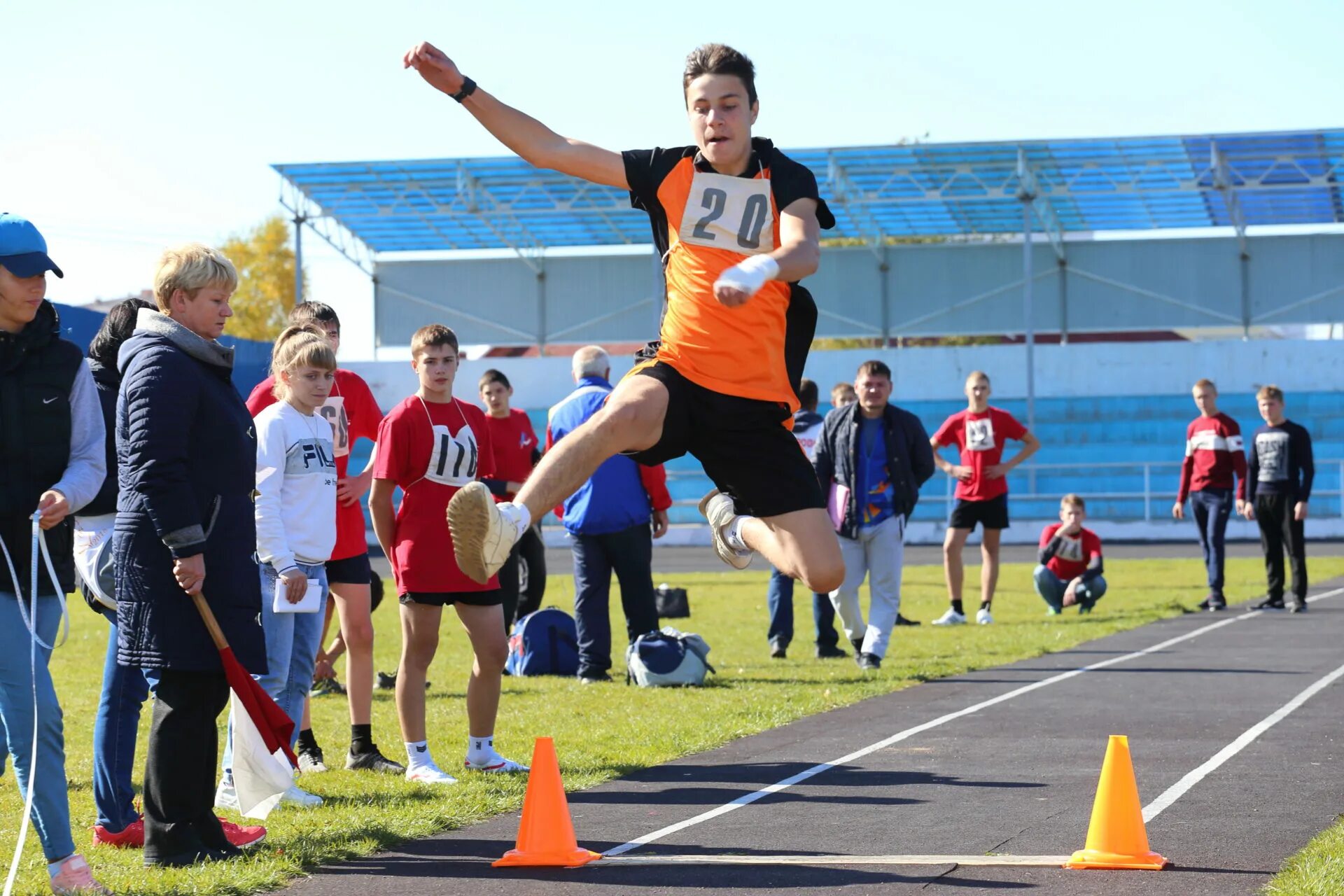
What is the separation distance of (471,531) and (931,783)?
3.07 m

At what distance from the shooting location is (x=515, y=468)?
40.5ft

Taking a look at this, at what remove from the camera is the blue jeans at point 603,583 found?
37.9 feet

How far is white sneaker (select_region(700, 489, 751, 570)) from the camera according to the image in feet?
21.7

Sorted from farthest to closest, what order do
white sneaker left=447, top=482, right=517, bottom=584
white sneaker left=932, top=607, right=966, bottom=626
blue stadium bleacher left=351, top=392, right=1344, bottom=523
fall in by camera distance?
blue stadium bleacher left=351, top=392, right=1344, bottom=523 < white sneaker left=932, top=607, right=966, bottom=626 < white sneaker left=447, top=482, right=517, bottom=584

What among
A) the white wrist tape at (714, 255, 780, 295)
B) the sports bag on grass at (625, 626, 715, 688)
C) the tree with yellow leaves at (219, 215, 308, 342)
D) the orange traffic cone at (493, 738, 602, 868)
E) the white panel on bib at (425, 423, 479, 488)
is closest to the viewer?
the white wrist tape at (714, 255, 780, 295)

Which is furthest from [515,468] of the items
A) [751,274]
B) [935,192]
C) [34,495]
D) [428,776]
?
[935,192]

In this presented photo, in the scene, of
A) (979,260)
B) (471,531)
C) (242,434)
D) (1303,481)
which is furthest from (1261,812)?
(979,260)

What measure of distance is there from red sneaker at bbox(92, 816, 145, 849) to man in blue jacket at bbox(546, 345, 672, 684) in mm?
5290

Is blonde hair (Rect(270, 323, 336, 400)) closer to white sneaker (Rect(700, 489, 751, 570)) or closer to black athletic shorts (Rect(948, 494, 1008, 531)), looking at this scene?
white sneaker (Rect(700, 489, 751, 570))

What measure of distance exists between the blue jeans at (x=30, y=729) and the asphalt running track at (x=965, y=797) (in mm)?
802

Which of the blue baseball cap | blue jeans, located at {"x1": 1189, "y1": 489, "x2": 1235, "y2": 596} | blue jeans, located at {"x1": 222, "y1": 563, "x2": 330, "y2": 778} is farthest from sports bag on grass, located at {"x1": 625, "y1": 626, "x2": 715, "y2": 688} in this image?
blue jeans, located at {"x1": 1189, "y1": 489, "x2": 1235, "y2": 596}

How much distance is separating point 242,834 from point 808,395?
773cm

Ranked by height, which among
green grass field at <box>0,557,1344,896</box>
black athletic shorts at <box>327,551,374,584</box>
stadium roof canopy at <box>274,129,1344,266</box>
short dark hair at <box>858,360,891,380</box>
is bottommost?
green grass field at <box>0,557,1344,896</box>

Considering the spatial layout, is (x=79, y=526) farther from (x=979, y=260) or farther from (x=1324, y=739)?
(x=979, y=260)
